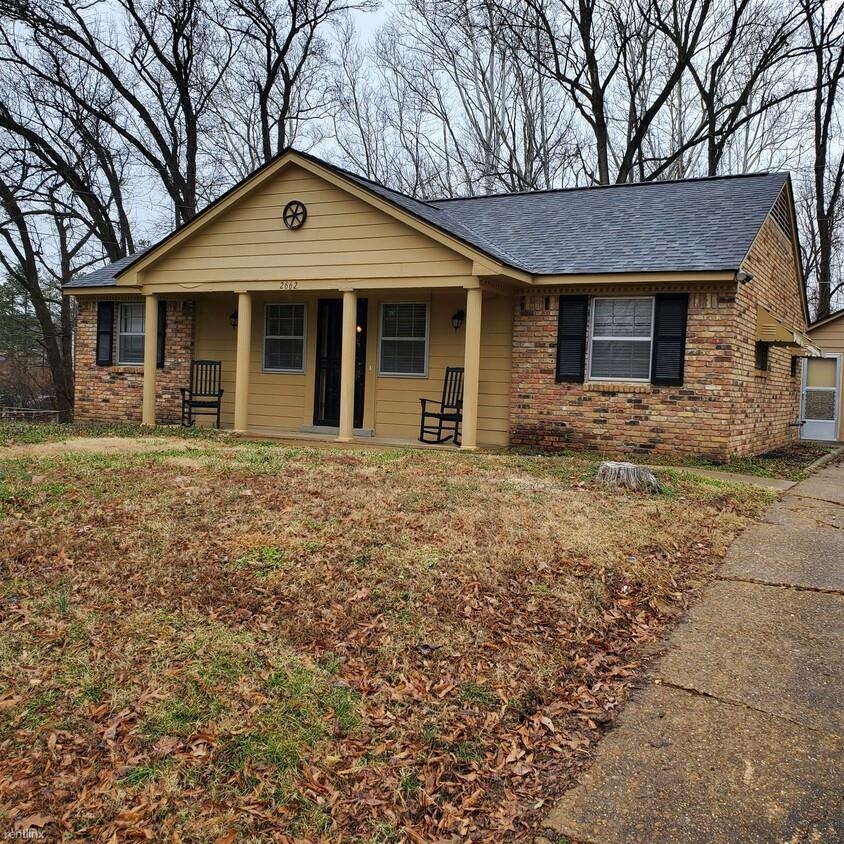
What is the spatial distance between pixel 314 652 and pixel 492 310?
7951 millimetres

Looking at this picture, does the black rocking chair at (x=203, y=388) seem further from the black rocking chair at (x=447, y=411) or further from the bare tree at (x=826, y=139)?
the bare tree at (x=826, y=139)

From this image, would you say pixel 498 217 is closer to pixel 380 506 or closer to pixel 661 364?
pixel 661 364

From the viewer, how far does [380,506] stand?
5543 mm

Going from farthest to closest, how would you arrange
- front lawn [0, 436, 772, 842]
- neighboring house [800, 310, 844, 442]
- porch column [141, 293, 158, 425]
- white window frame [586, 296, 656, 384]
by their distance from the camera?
neighboring house [800, 310, 844, 442]
porch column [141, 293, 158, 425]
white window frame [586, 296, 656, 384]
front lawn [0, 436, 772, 842]

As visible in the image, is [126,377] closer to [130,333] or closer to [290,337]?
[130,333]

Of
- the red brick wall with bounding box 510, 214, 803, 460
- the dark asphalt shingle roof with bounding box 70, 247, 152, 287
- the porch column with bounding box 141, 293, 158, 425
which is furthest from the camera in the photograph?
the dark asphalt shingle roof with bounding box 70, 247, 152, 287

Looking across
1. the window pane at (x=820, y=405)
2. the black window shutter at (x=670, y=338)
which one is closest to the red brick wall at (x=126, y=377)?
the black window shutter at (x=670, y=338)

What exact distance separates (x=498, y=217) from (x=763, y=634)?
1000cm

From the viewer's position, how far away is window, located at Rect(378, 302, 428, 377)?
11242 mm

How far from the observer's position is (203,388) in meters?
Result: 12.7

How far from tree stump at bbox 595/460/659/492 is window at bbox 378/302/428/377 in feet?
15.8

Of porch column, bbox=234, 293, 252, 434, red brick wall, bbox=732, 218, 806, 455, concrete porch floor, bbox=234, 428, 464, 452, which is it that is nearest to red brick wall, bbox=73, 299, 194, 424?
porch column, bbox=234, 293, 252, 434

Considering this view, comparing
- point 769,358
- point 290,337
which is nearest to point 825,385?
point 769,358

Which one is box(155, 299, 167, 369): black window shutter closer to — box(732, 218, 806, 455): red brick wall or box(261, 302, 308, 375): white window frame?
box(261, 302, 308, 375): white window frame
